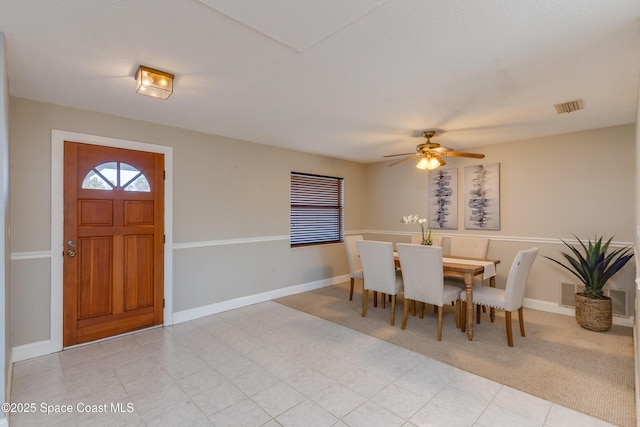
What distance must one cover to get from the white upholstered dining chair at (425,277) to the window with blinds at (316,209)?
7.10 feet

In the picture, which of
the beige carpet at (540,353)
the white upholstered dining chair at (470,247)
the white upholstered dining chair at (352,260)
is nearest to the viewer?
the beige carpet at (540,353)

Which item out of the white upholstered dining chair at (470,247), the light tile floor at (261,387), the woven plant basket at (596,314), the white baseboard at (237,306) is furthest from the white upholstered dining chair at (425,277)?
the white baseboard at (237,306)

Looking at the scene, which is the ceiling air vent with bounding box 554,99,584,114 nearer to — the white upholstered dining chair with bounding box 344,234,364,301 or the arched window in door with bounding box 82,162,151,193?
the white upholstered dining chair with bounding box 344,234,364,301

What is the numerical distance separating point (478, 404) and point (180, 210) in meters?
3.42

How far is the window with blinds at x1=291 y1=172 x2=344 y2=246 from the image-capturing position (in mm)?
4984

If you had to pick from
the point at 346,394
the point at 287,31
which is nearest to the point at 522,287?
the point at 346,394

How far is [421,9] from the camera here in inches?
59.4

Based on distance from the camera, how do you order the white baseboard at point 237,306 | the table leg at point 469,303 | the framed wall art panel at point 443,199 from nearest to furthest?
the white baseboard at point 237,306
the table leg at point 469,303
the framed wall art panel at point 443,199

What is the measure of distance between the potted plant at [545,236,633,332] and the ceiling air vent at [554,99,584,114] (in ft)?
4.77

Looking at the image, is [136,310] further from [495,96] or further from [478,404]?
[495,96]

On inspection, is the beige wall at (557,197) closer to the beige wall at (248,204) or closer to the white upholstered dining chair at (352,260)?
the beige wall at (248,204)

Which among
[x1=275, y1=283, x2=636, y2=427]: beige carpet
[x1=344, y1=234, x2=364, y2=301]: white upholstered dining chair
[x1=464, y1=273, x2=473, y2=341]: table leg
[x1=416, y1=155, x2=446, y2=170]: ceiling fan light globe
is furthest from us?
[x1=344, y1=234, x2=364, y2=301]: white upholstered dining chair

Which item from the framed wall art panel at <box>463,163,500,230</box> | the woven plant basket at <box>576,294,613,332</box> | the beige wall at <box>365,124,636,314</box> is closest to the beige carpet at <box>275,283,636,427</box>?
the woven plant basket at <box>576,294,613,332</box>

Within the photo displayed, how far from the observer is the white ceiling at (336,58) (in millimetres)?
1530
